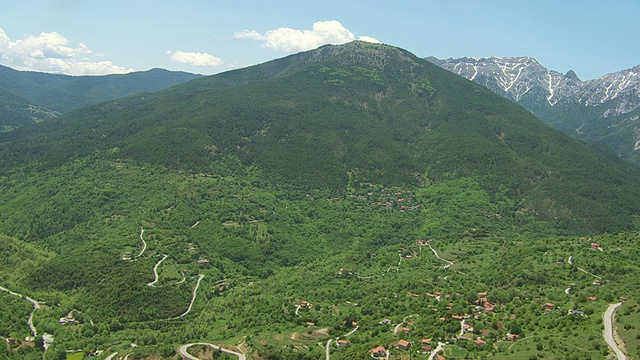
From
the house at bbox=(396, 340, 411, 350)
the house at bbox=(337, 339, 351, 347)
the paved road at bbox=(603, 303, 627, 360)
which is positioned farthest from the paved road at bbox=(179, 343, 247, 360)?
the paved road at bbox=(603, 303, 627, 360)

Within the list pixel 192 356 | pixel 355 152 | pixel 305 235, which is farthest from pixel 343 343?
pixel 355 152

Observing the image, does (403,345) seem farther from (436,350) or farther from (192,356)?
(192,356)

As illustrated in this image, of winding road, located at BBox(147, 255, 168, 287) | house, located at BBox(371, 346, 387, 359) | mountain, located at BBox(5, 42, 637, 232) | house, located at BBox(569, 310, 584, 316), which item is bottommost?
winding road, located at BBox(147, 255, 168, 287)

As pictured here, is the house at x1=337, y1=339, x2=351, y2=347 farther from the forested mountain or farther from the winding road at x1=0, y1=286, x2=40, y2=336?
the winding road at x1=0, y1=286, x2=40, y2=336

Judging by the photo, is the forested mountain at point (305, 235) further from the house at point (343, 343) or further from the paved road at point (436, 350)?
the house at point (343, 343)

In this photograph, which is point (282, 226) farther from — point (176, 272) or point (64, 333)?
point (64, 333)
